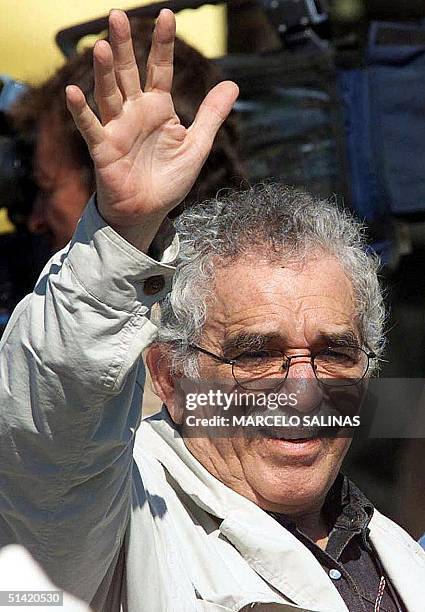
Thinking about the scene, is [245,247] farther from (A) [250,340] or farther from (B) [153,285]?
(B) [153,285]

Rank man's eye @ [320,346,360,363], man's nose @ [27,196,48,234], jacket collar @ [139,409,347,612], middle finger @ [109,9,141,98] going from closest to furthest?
1. middle finger @ [109,9,141,98]
2. jacket collar @ [139,409,347,612]
3. man's eye @ [320,346,360,363]
4. man's nose @ [27,196,48,234]

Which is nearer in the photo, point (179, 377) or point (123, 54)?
point (123, 54)

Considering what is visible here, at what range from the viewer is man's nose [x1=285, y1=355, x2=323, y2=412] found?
150cm

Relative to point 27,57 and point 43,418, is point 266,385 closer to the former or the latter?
point 43,418

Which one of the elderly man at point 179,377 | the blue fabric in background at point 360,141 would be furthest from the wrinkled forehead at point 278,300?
the blue fabric in background at point 360,141

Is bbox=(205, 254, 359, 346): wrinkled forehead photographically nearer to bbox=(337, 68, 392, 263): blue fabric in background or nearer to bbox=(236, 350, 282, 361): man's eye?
bbox=(236, 350, 282, 361): man's eye

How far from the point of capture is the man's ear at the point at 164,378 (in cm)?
155

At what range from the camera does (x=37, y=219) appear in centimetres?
205

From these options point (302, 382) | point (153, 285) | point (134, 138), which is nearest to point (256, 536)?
point (302, 382)

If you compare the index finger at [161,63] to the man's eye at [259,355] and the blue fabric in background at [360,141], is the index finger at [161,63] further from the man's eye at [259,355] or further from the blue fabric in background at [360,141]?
the blue fabric in background at [360,141]

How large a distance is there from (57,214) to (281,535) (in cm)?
77

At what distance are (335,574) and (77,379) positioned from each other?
0.62m

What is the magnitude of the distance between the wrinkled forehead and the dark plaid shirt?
0.25 m

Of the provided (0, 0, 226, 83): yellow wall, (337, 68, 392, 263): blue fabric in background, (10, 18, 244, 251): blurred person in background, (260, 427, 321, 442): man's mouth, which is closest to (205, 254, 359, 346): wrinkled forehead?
(260, 427, 321, 442): man's mouth
